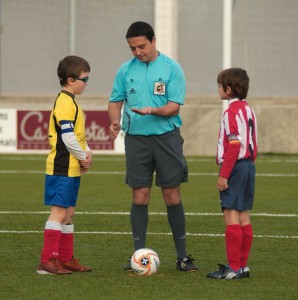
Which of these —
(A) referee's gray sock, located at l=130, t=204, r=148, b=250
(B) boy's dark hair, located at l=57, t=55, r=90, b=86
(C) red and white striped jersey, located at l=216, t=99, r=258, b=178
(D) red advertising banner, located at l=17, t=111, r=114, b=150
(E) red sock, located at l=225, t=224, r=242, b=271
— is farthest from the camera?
(D) red advertising banner, located at l=17, t=111, r=114, b=150

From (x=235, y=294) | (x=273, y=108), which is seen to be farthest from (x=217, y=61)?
(x=235, y=294)

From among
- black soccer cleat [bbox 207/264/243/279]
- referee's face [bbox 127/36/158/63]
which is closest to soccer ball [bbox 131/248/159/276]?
black soccer cleat [bbox 207/264/243/279]

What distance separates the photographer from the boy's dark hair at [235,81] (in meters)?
7.78

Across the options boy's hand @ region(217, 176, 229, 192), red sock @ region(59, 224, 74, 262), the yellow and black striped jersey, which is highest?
the yellow and black striped jersey

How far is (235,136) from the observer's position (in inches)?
303

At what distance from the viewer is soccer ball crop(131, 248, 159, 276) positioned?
312 inches

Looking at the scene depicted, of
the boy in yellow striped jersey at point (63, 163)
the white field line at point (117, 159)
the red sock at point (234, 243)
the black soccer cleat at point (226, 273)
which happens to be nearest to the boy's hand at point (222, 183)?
the red sock at point (234, 243)

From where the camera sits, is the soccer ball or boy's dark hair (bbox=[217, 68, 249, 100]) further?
the soccer ball

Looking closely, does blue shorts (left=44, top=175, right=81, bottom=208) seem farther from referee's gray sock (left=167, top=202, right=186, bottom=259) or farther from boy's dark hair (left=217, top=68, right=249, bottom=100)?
boy's dark hair (left=217, top=68, right=249, bottom=100)

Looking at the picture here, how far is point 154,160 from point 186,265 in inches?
30.8

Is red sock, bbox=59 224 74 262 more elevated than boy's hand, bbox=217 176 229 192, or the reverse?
boy's hand, bbox=217 176 229 192

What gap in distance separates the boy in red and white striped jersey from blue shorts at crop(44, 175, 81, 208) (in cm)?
107

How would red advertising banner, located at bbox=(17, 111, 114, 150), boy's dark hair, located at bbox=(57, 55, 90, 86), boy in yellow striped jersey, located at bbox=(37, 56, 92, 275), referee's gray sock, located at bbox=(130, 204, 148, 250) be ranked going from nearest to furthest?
boy in yellow striped jersey, located at bbox=(37, 56, 92, 275) → boy's dark hair, located at bbox=(57, 55, 90, 86) → referee's gray sock, located at bbox=(130, 204, 148, 250) → red advertising banner, located at bbox=(17, 111, 114, 150)

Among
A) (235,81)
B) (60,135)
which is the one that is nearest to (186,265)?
(60,135)
